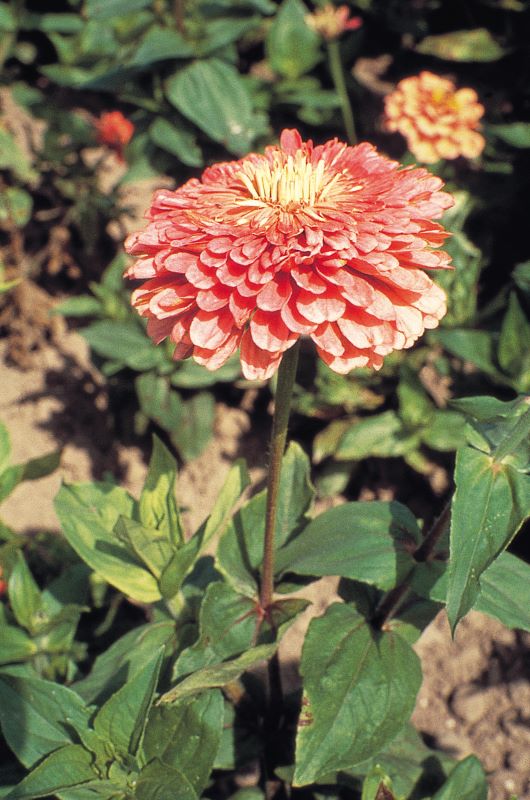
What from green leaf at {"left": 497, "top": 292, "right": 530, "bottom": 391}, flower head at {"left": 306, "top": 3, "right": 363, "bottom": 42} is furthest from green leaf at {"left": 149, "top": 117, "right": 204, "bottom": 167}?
green leaf at {"left": 497, "top": 292, "right": 530, "bottom": 391}

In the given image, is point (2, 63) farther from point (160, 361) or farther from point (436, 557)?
point (436, 557)

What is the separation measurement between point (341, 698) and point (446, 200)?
2.08ft

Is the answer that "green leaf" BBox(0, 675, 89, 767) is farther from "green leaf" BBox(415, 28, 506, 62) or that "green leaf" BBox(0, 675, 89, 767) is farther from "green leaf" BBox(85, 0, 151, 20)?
"green leaf" BBox(415, 28, 506, 62)

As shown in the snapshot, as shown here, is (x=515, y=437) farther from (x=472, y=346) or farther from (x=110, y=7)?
(x=110, y=7)

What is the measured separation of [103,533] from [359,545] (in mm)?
407

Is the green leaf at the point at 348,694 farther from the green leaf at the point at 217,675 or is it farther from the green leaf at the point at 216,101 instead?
the green leaf at the point at 216,101

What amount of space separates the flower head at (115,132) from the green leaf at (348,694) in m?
1.57

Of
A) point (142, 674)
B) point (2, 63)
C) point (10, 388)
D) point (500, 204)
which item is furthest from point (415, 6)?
point (142, 674)

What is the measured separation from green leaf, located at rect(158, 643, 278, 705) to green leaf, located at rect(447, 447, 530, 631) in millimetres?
289

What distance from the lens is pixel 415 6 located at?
2.43 meters

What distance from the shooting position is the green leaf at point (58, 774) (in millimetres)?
954

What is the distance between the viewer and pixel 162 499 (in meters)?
1.14

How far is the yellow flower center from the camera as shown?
85cm

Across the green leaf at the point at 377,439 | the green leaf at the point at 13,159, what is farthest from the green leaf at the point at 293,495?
the green leaf at the point at 13,159
